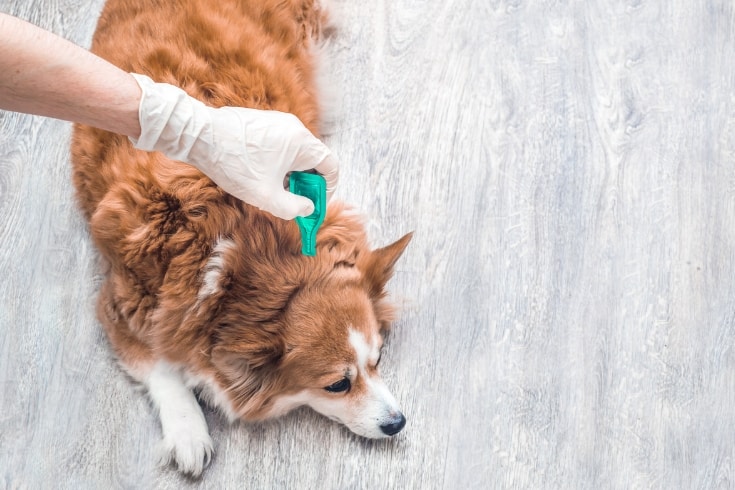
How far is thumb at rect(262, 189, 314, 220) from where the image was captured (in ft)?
6.27

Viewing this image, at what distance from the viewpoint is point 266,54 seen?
2.24 metres

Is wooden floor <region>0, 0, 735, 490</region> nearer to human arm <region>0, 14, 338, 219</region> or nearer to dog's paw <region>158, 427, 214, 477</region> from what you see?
dog's paw <region>158, 427, 214, 477</region>

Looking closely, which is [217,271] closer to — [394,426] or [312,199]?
[312,199]

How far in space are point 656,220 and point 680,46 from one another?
786 millimetres

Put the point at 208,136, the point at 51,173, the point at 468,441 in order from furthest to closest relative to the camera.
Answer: the point at 51,173 → the point at 468,441 → the point at 208,136

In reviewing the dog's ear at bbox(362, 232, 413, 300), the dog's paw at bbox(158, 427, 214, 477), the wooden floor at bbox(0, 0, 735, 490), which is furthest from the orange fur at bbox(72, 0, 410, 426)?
the wooden floor at bbox(0, 0, 735, 490)

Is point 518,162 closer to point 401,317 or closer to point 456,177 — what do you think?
point 456,177

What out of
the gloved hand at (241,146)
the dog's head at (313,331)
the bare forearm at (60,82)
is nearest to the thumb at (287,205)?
the gloved hand at (241,146)

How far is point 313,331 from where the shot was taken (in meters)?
1.96

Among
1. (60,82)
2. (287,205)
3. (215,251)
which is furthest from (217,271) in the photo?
(60,82)

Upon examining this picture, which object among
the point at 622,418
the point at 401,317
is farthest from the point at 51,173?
the point at 622,418

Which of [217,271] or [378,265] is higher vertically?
[378,265]

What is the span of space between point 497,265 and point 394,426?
2.46 feet

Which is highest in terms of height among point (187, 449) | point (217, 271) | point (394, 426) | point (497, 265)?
point (497, 265)
